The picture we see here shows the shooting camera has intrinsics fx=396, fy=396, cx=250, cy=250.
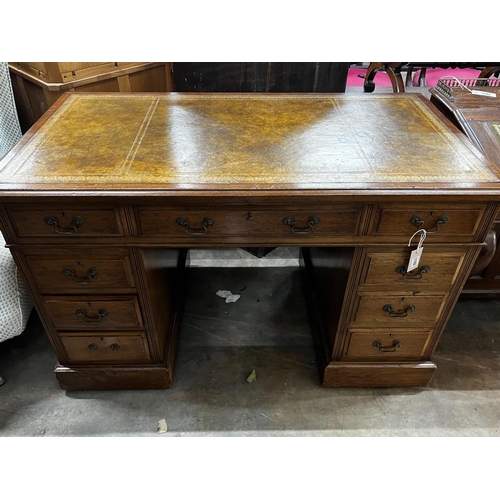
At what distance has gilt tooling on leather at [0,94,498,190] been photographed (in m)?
1.10

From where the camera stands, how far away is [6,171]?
1.11 m

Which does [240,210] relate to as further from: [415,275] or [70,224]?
[415,275]

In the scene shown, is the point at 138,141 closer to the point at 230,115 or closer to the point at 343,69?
the point at 230,115

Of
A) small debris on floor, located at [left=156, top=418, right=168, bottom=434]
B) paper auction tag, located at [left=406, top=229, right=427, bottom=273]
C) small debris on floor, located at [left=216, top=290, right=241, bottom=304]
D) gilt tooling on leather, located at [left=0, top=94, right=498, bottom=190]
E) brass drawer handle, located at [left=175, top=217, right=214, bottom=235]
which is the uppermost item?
gilt tooling on leather, located at [left=0, top=94, right=498, bottom=190]

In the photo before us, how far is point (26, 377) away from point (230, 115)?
133 cm

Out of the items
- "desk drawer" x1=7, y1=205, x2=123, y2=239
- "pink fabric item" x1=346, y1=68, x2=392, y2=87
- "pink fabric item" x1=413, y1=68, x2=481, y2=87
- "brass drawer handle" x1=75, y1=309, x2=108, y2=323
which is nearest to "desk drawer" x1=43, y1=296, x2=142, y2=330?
"brass drawer handle" x1=75, y1=309, x2=108, y2=323

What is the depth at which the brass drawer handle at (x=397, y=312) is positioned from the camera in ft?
4.45

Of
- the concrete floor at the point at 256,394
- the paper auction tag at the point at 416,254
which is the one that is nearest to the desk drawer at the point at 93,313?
the concrete floor at the point at 256,394

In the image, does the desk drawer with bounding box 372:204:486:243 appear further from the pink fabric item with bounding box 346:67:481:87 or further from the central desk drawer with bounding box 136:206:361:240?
the pink fabric item with bounding box 346:67:481:87

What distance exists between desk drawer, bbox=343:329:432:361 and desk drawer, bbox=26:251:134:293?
2.70ft

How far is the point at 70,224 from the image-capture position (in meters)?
1.12

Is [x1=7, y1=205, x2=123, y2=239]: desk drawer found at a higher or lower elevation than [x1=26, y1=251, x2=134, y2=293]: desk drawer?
higher

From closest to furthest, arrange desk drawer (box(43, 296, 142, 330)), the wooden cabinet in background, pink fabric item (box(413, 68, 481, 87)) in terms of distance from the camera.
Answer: desk drawer (box(43, 296, 142, 330)) < the wooden cabinet in background < pink fabric item (box(413, 68, 481, 87))

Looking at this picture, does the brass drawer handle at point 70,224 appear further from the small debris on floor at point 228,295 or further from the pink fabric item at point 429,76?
the pink fabric item at point 429,76
